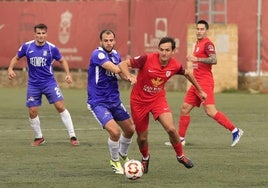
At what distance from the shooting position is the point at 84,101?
3173cm

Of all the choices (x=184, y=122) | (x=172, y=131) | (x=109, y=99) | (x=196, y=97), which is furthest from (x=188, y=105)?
(x=172, y=131)

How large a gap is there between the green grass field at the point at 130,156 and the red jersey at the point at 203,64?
3.99 feet

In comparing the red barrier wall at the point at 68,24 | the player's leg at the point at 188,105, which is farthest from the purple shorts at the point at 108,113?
the red barrier wall at the point at 68,24

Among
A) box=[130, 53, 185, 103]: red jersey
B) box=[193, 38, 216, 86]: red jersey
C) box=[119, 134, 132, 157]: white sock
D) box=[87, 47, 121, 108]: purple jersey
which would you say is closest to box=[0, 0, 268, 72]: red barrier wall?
box=[193, 38, 216, 86]: red jersey

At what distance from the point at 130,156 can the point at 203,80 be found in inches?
118

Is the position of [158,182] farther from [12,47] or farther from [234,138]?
[12,47]

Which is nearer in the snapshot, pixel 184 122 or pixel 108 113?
pixel 108 113

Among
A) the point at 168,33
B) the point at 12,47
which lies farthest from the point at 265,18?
the point at 12,47

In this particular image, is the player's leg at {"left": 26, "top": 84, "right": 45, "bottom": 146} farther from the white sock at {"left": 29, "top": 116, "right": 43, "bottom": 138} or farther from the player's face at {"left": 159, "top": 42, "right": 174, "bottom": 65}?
the player's face at {"left": 159, "top": 42, "right": 174, "bottom": 65}

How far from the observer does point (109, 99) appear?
592 inches

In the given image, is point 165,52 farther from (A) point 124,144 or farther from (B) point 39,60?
(B) point 39,60

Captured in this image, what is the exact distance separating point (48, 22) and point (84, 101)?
27.3 ft

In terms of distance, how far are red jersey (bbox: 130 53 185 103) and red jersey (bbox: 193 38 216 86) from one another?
14.0ft

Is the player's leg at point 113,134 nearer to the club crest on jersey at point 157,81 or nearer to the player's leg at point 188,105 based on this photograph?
the club crest on jersey at point 157,81
